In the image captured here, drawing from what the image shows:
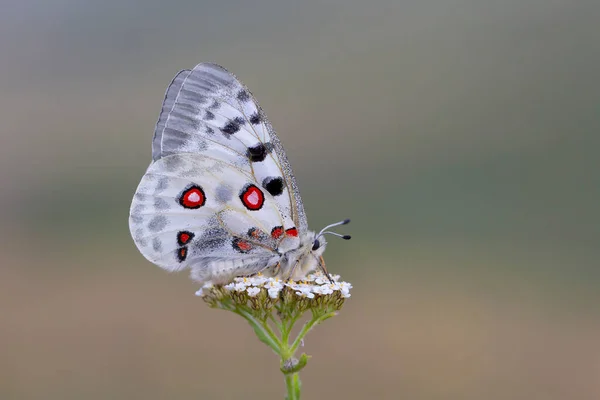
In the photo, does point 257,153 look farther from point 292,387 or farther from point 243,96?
point 292,387

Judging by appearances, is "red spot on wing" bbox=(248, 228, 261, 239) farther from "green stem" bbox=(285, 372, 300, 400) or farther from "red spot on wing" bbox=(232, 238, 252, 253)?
"green stem" bbox=(285, 372, 300, 400)

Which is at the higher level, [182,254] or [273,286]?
[182,254]

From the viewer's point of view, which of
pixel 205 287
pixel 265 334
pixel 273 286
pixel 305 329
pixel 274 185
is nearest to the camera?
pixel 265 334

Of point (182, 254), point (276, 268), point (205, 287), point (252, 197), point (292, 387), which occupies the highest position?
point (252, 197)

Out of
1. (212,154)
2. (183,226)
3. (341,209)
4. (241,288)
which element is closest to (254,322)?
(241,288)

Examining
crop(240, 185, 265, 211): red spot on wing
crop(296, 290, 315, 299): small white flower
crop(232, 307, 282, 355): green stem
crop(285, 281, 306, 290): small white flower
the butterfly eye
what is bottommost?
crop(232, 307, 282, 355): green stem

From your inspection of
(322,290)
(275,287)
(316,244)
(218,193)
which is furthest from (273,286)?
(218,193)

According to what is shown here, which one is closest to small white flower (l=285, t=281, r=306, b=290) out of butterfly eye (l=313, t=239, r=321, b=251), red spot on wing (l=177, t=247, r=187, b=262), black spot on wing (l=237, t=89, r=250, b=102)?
butterfly eye (l=313, t=239, r=321, b=251)
